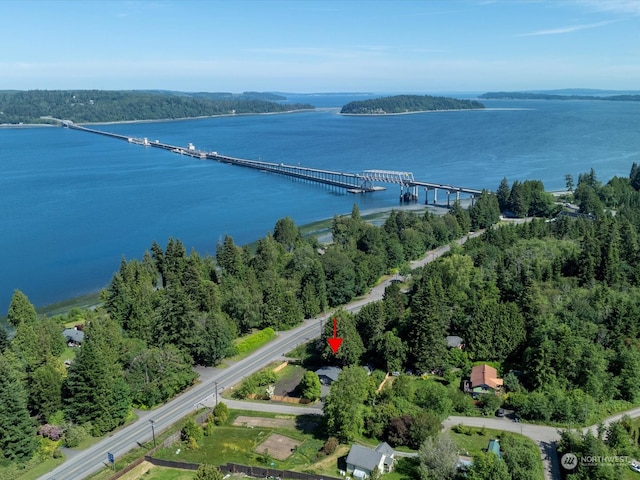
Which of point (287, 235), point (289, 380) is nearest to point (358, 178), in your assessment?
point (287, 235)

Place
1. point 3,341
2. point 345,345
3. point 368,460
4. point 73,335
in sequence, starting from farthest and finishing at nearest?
point 73,335, point 3,341, point 345,345, point 368,460

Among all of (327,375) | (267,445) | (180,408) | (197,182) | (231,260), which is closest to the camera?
(267,445)

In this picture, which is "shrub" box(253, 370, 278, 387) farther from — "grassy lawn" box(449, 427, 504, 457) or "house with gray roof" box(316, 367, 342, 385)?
"grassy lawn" box(449, 427, 504, 457)

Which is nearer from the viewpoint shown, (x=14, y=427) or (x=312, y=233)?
(x=14, y=427)

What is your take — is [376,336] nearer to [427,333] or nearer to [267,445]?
[427,333]

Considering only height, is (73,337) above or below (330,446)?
above

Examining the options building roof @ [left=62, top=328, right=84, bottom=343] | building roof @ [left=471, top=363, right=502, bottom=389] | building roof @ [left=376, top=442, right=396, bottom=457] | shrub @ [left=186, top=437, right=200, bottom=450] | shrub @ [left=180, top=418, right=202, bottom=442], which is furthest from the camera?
building roof @ [left=62, top=328, right=84, bottom=343]

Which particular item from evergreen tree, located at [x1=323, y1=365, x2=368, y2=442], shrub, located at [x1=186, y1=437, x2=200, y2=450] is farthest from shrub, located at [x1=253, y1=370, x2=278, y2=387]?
shrub, located at [x1=186, y1=437, x2=200, y2=450]
